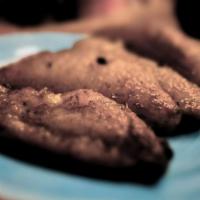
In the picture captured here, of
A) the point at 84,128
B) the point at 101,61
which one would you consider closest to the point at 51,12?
the point at 101,61

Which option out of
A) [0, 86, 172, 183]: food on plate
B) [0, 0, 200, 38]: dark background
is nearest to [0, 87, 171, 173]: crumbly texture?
[0, 86, 172, 183]: food on plate

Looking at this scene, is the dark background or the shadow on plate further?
the dark background

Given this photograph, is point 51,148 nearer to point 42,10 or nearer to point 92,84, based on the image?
point 92,84

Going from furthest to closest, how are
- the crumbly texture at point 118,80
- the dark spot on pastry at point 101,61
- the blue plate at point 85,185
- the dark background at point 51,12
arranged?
the dark background at point 51,12 → the dark spot on pastry at point 101,61 → the crumbly texture at point 118,80 → the blue plate at point 85,185

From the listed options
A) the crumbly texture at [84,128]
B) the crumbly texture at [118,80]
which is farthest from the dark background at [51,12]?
the crumbly texture at [84,128]

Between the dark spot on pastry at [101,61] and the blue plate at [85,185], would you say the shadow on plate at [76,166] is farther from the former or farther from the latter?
the dark spot on pastry at [101,61]

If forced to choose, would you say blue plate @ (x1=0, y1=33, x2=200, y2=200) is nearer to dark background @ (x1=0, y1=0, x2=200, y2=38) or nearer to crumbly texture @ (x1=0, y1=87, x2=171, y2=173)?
crumbly texture @ (x1=0, y1=87, x2=171, y2=173)

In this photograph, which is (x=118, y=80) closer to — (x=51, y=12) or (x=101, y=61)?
(x=101, y=61)

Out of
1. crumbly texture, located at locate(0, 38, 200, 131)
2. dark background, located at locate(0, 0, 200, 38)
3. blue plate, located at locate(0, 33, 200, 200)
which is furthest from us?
dark background, located at locate(0, 0, 200, 38)
